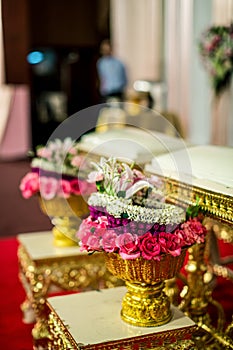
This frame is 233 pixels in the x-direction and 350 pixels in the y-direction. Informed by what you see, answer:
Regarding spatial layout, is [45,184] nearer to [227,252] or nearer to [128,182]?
[128,182]

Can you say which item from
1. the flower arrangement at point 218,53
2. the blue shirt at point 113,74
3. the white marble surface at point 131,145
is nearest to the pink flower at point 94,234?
the white marble surface at point 131,145

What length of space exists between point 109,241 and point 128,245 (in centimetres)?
7

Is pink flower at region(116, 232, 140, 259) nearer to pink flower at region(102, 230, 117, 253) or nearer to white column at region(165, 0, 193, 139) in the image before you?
pink flower at region(102, 230, 117, 253)

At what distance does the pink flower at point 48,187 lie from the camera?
9.25 feet

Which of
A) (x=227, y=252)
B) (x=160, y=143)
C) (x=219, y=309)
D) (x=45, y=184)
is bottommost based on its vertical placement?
(x=227, y=252)

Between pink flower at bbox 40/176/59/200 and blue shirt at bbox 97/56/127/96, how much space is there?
6390 millimetres

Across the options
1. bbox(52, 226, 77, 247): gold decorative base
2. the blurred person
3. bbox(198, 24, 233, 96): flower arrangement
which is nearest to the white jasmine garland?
bbox(52, 226, 77, 247): gold decorative base

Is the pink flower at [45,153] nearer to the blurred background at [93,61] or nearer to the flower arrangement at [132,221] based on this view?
the flower arrangement at [132,221]

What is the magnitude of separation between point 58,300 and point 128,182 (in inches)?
22.7

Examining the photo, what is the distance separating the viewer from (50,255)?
2.71 metres

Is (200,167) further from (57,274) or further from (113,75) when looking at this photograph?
(113,75)

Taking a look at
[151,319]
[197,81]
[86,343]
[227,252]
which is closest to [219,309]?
[151,319]

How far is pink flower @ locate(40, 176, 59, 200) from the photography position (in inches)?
111

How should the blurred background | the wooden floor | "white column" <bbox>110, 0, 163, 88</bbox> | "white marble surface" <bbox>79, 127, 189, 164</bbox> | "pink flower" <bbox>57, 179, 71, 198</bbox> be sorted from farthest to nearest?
"white column" <bbox>110, 0, 163, 88</bbox> → the blurred background → the wooden floor → "pink flower" <bbox>57, 179, 71, 198</bbox> → "white marble surface" <bbox>79, 127, 189, 164</bbox>
